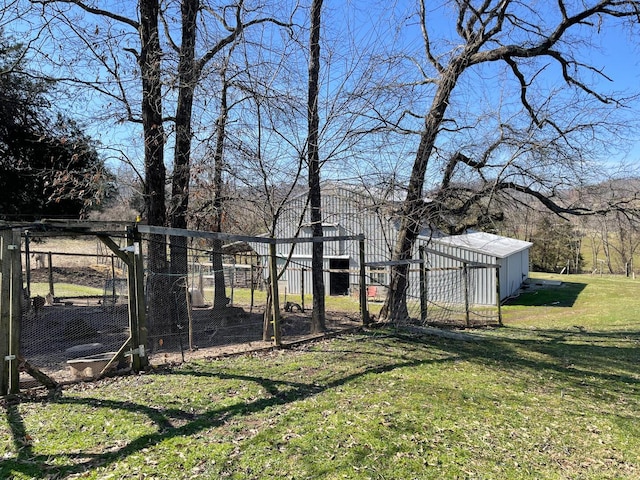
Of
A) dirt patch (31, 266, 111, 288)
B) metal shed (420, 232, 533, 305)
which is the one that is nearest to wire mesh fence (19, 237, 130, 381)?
dirt patch (31, 266, 111, 288)

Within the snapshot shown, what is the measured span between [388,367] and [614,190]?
7229 millimetres

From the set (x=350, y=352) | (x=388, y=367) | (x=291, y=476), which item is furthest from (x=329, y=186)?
(x=291, y=476)

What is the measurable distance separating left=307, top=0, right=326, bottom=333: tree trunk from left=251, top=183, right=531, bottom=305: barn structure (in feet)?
0.91

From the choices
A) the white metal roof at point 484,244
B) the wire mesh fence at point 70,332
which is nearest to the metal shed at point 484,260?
the white metal roof at point 484,244

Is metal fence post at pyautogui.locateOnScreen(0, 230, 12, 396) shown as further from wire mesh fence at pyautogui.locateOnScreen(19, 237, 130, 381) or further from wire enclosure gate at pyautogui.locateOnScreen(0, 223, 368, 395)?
wire mesh fence at pyautogui.locateOnScreen(19, 237, 130, 381)

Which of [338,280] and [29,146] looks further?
[338,280]

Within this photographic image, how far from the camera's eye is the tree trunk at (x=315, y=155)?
841cm

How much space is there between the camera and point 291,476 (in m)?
3.40

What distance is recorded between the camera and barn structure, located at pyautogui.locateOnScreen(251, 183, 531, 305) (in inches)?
376

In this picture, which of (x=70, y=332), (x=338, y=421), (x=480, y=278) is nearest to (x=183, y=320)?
(x=70, y=332)

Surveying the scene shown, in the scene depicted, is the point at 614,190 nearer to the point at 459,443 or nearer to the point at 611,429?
the point at 611,429

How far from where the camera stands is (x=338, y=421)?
4.44 m

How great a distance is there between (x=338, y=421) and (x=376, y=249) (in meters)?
18.6

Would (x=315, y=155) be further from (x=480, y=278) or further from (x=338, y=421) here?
(x=480, y=278)
